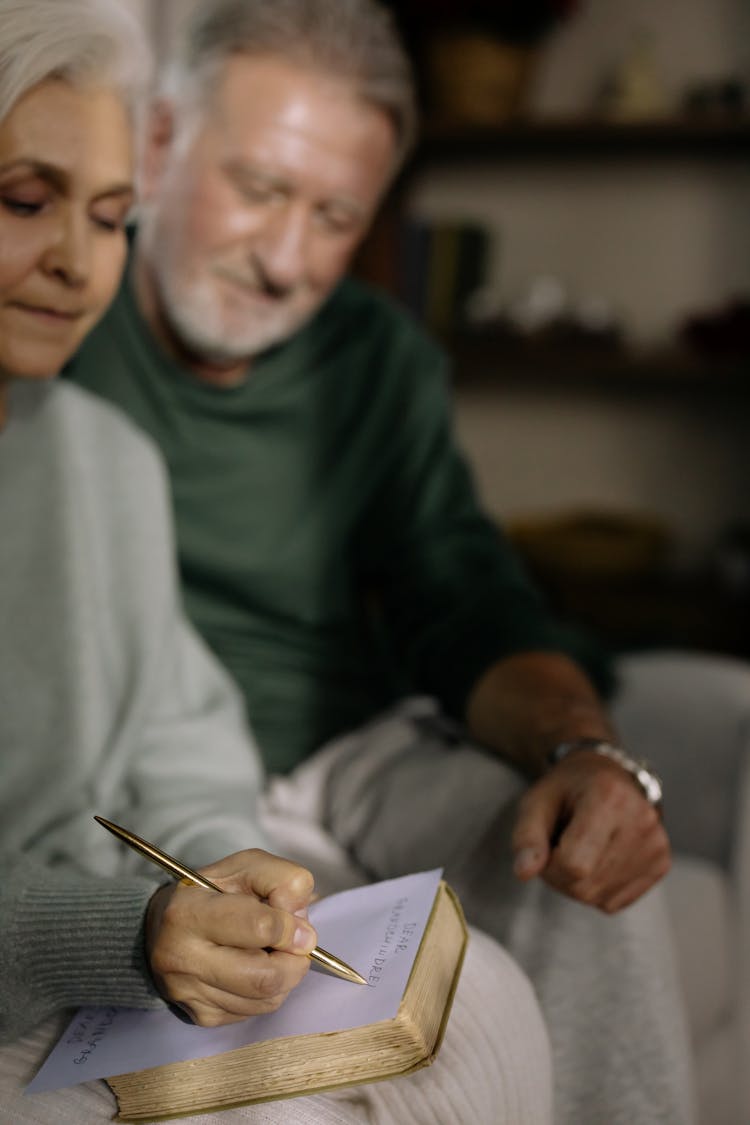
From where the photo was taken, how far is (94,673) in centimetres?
74

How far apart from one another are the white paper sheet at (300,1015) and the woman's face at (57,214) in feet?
1.21

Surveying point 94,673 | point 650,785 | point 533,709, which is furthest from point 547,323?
point 94,673

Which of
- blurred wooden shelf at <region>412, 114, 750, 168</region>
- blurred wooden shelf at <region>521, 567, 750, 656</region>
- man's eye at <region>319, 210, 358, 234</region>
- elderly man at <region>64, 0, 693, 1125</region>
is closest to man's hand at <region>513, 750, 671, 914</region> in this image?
elderly man at <region>64, 0, 693, 1125</region>

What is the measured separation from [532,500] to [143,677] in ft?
5.46

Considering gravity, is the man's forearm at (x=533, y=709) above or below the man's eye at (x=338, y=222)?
below

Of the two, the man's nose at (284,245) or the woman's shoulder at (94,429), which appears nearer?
the woman's shoulder at (94,429)

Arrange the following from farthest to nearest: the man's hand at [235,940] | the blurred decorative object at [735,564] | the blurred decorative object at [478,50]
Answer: the blurred decorative object at [735,564] → the blurred decorative object at [478,50] → the man's hand at [235,940]

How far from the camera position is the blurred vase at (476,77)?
77.9 inches

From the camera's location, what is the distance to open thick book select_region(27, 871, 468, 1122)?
49 cm

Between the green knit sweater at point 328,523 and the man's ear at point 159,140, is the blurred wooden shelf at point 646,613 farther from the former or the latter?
the man's ear at point 159,140

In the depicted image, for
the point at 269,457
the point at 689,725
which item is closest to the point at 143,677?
the point at 269,457

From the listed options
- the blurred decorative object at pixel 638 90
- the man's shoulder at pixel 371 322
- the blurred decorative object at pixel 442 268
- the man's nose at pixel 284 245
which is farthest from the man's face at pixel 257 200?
the blurred decorative object at pixel 638 90

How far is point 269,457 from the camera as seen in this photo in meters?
1.10

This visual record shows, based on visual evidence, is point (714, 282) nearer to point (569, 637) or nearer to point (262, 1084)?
point (569, 637)
